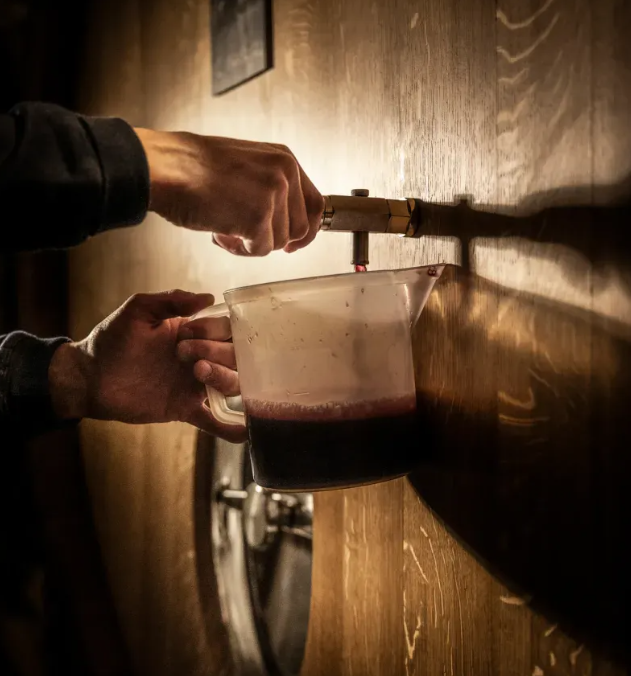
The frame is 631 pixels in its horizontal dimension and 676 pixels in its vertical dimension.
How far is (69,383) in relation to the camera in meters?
1.10

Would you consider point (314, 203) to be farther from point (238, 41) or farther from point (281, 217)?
point (238, 41)

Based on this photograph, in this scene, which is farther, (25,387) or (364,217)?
(25,387)

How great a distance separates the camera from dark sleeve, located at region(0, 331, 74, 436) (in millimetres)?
1085

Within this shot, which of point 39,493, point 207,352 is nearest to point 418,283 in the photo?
point 207,352

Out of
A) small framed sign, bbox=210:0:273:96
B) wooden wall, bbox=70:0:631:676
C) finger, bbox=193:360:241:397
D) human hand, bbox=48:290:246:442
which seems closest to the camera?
wooden wall, bbox=70:0:631:676

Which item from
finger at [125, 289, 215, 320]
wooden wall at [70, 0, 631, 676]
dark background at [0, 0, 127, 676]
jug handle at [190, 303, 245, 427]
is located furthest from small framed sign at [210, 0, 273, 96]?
dark background at [0, 0, 127, 676]

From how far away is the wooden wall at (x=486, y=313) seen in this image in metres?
0.65

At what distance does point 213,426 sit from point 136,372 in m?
0.14

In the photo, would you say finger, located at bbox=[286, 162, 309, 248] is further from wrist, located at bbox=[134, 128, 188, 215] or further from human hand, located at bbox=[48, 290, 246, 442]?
human hand, located at bbox=[48, 290, 246, 442]

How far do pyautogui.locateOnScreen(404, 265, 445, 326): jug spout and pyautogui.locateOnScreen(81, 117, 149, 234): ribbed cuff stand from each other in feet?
0.89

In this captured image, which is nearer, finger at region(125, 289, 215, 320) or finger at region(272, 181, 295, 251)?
finger at region(272, 181, 295, 251)

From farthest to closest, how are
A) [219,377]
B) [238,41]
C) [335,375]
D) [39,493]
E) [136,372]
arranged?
1. [39,493]
2. [238,41]
3. [136,372]
4. [219,377]
5. [335,375]

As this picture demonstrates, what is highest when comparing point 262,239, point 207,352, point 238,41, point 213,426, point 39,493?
point 238,41

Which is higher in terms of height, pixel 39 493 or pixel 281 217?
pixel 281 217
